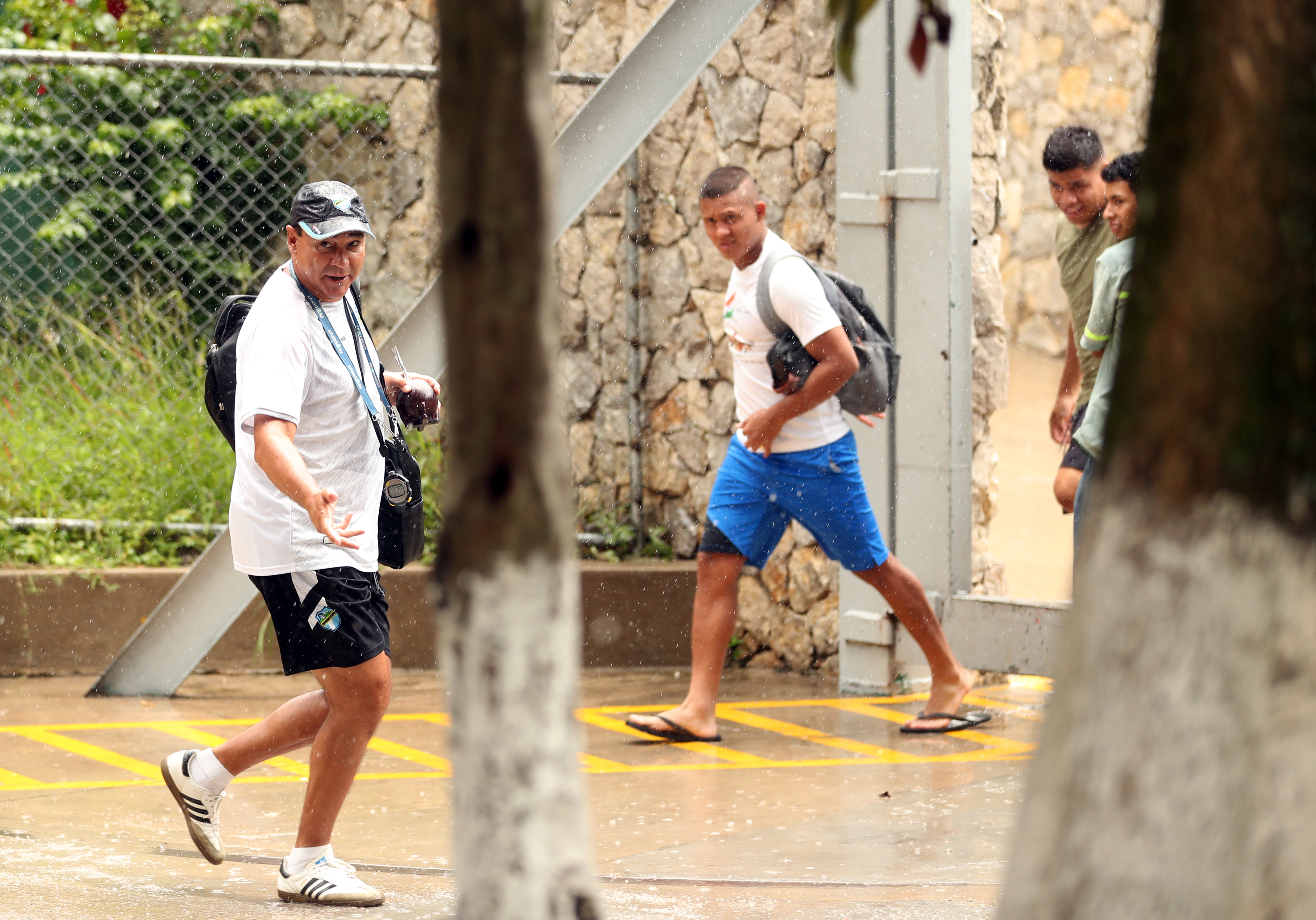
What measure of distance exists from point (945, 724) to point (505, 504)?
492 centimetres

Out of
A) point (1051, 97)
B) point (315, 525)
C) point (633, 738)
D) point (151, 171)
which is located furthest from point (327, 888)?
point (1051, 97)

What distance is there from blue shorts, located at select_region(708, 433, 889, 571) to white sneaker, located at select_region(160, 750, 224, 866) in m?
2.27

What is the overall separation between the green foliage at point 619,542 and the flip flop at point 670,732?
1.84 metres

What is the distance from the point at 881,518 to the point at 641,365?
5.14 feet

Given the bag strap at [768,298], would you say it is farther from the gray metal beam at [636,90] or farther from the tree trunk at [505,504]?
the tree trunk at [505,504]

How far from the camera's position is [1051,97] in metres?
14.1

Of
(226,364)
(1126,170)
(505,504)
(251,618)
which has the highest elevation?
(1126,170)

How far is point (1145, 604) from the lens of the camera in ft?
5.07

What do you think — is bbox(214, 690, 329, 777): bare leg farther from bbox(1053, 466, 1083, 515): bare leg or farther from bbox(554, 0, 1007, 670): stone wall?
bbox(554, 0, 1007, 670): stone wall

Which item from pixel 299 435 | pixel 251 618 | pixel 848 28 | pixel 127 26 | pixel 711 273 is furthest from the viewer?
pixel 127 26

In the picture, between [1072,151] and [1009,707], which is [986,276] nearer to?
[1072,151]

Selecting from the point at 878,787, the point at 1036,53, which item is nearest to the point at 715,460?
the point at 878,787

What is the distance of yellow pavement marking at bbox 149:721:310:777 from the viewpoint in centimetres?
585

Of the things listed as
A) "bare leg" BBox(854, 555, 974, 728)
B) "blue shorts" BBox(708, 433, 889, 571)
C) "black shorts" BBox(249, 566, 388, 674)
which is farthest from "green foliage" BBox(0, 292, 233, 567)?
"black shorts" BBox(249, 566, 388, 674)
